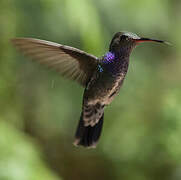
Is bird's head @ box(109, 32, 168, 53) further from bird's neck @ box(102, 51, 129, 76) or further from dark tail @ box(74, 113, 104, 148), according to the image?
dark tail @ box(74, 113, 104, 148)

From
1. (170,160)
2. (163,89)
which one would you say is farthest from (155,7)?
(170,160)

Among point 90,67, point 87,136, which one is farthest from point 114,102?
point 90,67

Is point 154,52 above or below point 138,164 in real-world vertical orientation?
above

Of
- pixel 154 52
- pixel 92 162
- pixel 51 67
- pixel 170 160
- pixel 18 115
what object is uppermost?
pixel 51 67

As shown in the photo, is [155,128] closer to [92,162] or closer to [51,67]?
[92,162]

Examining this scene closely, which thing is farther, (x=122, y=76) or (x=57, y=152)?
(x=57, y=152)

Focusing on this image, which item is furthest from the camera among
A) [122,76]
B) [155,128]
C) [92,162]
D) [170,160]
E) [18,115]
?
[92,162]

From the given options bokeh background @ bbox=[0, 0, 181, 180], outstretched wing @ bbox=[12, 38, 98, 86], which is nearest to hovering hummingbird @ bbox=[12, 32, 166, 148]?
outstretched wing @ bbox=[12, 38, 98, 86]
